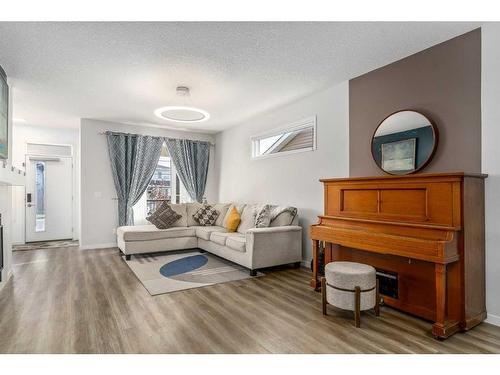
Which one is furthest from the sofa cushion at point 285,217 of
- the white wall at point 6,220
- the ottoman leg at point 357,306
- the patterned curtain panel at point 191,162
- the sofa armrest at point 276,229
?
the white wall at point 6,220

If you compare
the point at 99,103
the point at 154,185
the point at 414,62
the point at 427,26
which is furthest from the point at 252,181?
the point at 427,26

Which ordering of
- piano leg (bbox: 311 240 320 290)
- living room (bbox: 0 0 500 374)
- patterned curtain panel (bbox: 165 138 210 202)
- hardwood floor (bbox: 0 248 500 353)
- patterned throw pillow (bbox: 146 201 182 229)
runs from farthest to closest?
patterned curtain panel (bbox: 165 138 210 202), patterned throw pillow (bbox: 146 201 182 229), piano leg (bbox: 311 240 320 290), living room (bbox: 0 0 500 374), hardwood floor (bbox: 0 248 500 353)

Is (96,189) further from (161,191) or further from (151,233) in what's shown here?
(151,233)

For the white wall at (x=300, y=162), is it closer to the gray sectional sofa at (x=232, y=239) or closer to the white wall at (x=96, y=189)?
the gray sectional sofa at (x=232, y=239)

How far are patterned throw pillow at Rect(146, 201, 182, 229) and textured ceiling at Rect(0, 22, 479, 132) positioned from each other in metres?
2.00

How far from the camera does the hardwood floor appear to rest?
208 centimetres

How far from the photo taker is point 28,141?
21.0 feet

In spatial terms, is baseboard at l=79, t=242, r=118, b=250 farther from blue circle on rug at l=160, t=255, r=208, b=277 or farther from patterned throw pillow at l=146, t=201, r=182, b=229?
blue circle on rug at l=160, t=255, r=208, b=277

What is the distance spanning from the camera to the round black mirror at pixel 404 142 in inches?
113

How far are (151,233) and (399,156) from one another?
3.97 meters

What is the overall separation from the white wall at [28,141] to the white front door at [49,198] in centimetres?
10

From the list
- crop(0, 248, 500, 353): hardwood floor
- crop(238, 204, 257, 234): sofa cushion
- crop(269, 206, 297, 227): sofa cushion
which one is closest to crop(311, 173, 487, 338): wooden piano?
crop(0, 248, 500, 353): hardwood floor
